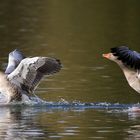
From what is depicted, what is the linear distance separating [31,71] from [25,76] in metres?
0.18

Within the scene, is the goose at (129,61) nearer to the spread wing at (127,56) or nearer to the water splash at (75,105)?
the spread wing at (127,56)

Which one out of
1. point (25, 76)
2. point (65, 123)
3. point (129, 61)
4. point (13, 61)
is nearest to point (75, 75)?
point (13, 61)

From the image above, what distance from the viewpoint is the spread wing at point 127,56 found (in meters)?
16.2

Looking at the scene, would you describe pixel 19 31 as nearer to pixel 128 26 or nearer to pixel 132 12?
pixel 128 26

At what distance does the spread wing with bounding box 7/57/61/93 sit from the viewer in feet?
55.4

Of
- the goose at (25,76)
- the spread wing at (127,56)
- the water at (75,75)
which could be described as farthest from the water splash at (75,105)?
the spread wing at (127,56)

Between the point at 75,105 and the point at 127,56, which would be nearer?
the point at 127,56

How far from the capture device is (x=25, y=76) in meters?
17.2

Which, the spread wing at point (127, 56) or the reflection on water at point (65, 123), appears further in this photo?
the spread wing at point (127, 56)

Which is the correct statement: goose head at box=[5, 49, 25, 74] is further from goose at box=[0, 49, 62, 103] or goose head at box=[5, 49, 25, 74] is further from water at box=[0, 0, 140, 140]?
water at box=[0, 0, 140, 140]

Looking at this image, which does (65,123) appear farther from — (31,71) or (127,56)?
(31,71)

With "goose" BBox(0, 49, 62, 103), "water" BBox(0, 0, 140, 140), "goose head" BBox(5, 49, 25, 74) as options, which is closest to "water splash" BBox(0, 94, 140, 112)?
"water" BBox(0, 0, 140, 140)

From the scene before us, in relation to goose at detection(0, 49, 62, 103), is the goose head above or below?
above

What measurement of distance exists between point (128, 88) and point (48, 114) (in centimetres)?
349
